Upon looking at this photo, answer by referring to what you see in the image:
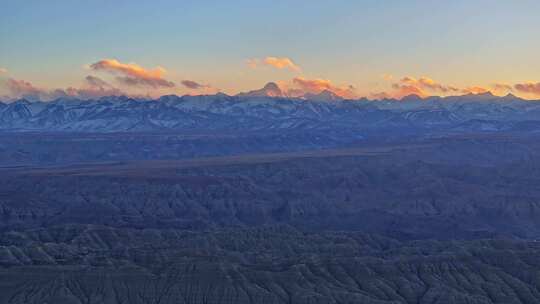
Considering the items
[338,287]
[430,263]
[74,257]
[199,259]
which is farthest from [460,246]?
[74,257]

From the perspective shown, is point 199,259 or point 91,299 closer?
point 91,299

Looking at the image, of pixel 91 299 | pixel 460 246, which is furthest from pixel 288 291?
pixel 460 246

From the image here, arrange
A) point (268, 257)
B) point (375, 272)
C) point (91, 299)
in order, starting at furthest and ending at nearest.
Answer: point (268, 257) < point (375, 272) < point (91, 299)

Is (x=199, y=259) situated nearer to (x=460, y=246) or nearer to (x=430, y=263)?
(x=430, y=263)

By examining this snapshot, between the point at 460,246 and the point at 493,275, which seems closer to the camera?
the point at 493,275

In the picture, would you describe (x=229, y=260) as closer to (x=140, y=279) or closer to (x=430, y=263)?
(x=140, y=279)

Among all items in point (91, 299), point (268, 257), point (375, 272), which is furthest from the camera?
point (268, 257)

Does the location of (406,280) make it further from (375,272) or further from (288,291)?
(288,291)

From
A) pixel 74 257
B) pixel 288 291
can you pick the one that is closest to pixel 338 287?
pixel 288 291
